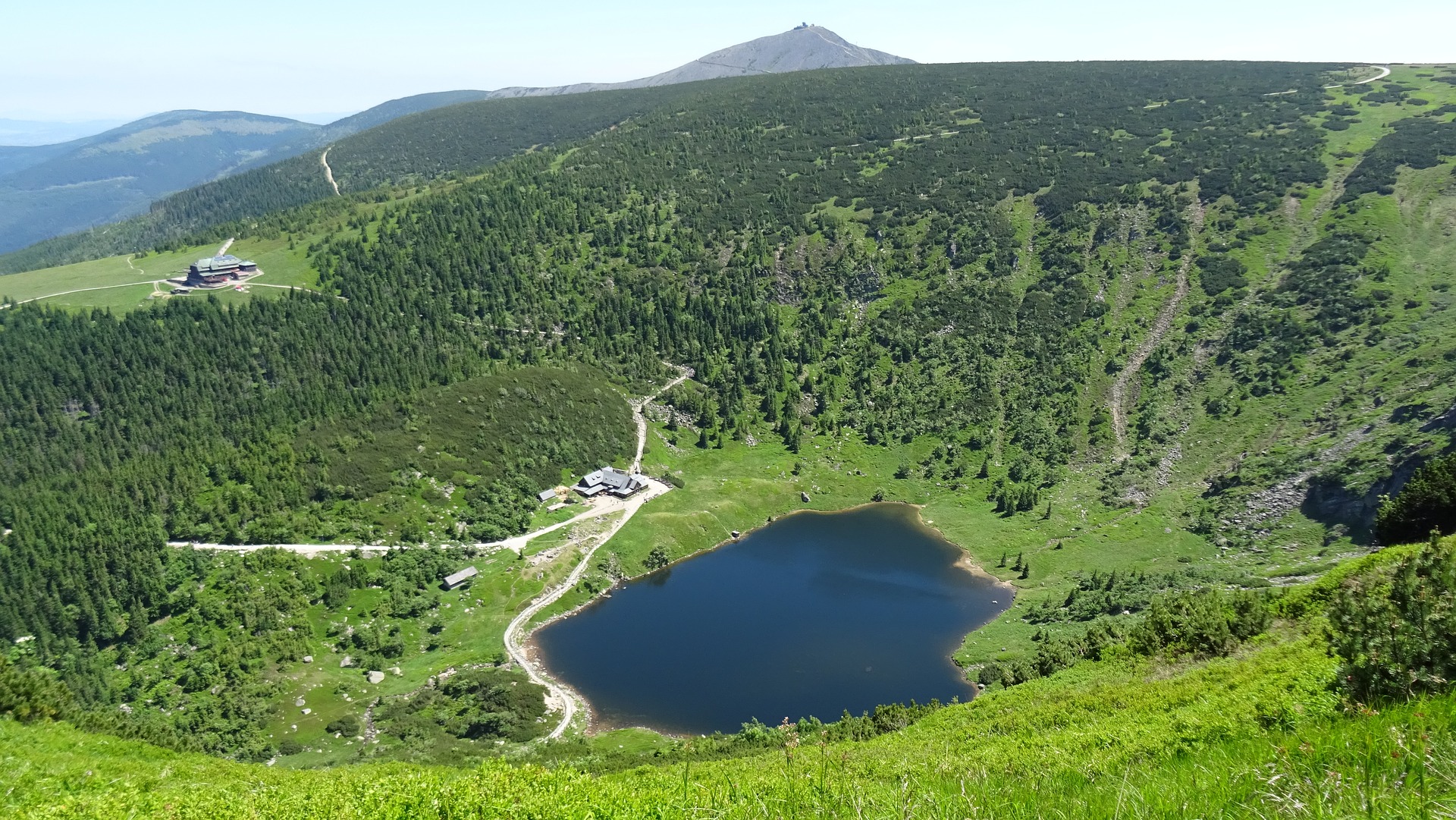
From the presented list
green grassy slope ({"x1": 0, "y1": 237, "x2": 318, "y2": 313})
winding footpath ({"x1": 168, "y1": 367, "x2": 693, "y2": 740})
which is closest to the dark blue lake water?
winding footpath ({"x1": 168, "y1": 367, "x2": 693, "y2": 740})

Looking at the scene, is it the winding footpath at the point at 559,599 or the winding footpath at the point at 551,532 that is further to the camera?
the winding footpath at the point at 551,532

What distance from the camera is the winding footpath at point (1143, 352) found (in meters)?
111

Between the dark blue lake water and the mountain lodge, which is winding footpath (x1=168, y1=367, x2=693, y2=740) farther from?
the mountain lodge

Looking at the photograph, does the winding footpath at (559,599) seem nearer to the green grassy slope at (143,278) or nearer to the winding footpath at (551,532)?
the winding footpath at (551,532)

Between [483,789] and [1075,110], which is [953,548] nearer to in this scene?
[483,789]

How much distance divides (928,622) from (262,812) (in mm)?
69997

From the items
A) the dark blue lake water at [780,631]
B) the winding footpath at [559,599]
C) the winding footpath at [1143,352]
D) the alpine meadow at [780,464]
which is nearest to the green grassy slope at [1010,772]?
the alpine meadow at [780,464]

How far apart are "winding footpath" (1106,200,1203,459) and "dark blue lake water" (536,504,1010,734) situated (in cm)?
3561

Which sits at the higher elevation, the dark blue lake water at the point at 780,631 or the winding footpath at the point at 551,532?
the winding footpath at the point at 551,532

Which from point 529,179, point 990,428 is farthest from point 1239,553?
point 529,179

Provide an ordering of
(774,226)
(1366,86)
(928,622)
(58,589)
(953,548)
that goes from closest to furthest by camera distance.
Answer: (58,589), (928,622), (953,548), (774,226), (1366,86)

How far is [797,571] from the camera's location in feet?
300

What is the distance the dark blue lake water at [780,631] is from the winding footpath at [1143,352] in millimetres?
35610

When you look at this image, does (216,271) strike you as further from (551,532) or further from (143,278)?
(551,532)
